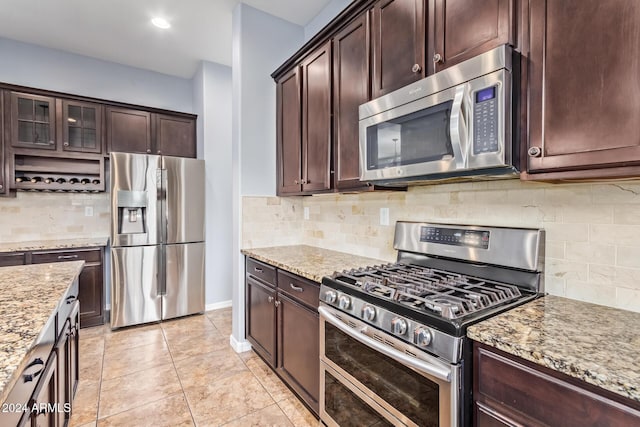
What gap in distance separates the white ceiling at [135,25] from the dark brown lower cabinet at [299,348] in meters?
2.57

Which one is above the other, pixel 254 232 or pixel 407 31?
pixel 407 31

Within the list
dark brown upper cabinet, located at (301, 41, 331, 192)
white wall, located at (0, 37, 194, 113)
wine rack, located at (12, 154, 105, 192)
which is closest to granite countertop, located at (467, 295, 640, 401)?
dark brown upper cabinet, located at (301, 41, 331, 192)

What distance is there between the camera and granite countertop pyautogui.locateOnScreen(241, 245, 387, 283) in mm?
1873

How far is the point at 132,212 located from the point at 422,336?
328 cm

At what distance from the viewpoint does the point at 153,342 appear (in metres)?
2.98

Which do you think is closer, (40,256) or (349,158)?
(349,158)

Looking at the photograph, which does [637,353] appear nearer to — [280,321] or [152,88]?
[280,321]

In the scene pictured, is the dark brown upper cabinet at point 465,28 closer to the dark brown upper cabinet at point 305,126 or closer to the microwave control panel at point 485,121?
the microwave control panel at point 485,121

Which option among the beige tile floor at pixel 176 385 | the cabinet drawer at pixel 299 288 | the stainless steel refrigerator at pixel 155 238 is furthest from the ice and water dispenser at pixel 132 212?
the cabinet drawer at pixel 299 288

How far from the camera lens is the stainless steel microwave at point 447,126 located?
117cm

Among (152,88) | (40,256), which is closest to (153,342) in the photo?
(40,256)

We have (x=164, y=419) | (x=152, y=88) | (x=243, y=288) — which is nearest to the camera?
(x=164, y=419)

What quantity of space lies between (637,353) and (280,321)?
1.79 meters

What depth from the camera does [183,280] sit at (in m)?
3.60
